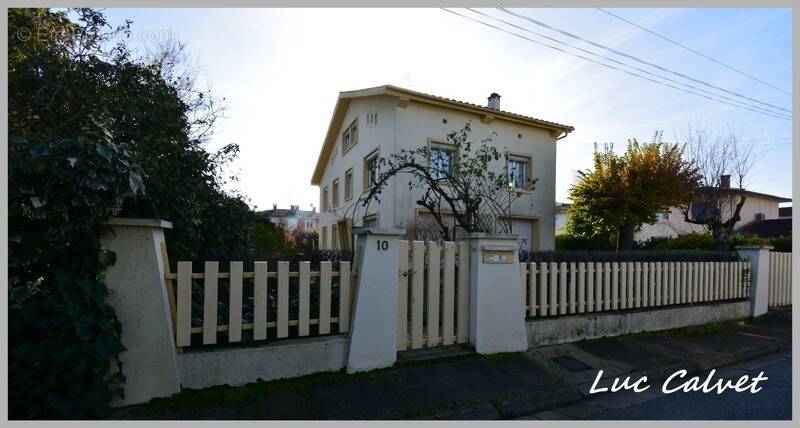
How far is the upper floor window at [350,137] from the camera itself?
1620 cm

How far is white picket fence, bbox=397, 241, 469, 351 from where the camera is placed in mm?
4965

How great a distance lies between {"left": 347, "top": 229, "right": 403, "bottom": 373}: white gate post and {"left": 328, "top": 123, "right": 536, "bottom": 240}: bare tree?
1635mm

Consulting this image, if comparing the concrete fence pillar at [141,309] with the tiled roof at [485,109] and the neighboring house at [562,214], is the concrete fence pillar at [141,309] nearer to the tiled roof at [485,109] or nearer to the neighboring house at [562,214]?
the tiled roof at [485,109]

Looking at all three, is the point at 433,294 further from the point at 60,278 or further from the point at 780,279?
the point at 780,279

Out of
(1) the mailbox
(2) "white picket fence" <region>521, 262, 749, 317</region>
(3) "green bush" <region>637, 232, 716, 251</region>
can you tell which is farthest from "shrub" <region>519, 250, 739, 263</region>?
(3) "green bush" <region>637, 232, 716, 251</region>

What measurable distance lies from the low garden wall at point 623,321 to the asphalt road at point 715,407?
61.0 inches

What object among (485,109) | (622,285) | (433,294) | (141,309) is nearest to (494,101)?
(485,109)

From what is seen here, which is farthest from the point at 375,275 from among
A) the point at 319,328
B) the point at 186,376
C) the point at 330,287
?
the point at 186,376

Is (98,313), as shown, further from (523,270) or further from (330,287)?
(523,270)

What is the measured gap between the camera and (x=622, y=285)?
6695 mm

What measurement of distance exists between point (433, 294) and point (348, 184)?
13133 millimetres

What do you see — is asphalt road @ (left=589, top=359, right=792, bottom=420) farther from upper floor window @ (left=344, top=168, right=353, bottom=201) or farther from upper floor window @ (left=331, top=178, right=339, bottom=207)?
upper floor window @ (left=331, top=178, right=339, bottom=207)

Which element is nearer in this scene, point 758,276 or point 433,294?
point 433,294

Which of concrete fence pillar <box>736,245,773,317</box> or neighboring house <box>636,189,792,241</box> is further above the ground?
neighboring house <box>636,189,792,241</box>
